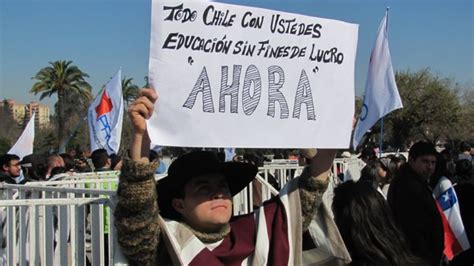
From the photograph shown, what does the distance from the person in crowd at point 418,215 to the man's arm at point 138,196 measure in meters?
2.94

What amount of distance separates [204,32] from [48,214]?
2.41 m


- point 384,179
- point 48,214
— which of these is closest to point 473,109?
point 384,179

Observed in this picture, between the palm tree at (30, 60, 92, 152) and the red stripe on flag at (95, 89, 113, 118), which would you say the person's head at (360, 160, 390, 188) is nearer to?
the red stripe on flag at (95, 89, 113, 118)

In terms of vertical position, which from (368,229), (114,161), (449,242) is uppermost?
(114,161)

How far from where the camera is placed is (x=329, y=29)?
3.02m

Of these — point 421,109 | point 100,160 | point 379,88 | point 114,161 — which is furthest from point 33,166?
point 421,109

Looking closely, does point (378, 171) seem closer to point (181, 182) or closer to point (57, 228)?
point (57, 228)

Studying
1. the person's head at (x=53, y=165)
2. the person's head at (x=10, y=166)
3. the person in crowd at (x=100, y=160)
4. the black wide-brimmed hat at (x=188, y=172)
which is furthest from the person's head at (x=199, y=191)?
the person in crowd at (x=100, y=160)

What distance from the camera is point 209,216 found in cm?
269

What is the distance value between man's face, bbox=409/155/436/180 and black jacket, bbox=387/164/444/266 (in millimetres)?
189

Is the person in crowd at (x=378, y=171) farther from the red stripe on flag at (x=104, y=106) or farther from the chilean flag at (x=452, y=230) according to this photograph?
the red stripe on flag at (x=104, y=106)

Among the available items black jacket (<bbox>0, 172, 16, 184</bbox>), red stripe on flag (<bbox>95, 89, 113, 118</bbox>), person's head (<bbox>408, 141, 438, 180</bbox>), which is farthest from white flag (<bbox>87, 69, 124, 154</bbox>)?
person's head (<bbox>408, 141, 438, 180</bbox>)

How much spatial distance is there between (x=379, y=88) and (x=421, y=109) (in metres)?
39.4

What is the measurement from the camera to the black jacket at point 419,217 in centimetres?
491
